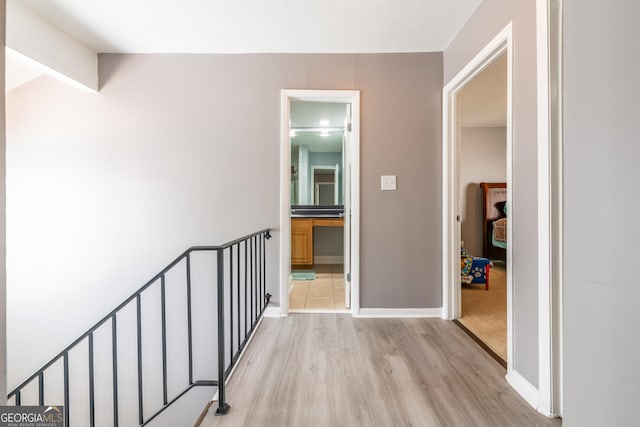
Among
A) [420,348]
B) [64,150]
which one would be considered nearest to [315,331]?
[420,348]

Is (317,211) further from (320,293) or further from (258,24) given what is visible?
(258,24)

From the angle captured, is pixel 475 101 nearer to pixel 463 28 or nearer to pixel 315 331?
pixel 463 28

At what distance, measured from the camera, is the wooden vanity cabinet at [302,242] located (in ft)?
12.8

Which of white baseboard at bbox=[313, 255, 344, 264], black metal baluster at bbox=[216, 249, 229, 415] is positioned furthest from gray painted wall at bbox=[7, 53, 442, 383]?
white baseboard at bbox=[313, 255, 344, 264]

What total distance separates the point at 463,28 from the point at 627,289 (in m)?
2.06

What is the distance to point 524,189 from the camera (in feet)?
4.22

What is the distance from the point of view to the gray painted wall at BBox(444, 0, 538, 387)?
1221mm

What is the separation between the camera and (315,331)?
1949 millimetres

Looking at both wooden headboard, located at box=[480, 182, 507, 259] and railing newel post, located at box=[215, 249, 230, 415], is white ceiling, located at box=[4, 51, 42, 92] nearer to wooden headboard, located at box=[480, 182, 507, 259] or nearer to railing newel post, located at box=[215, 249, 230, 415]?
railing newel post, located at box=[215, 249, 230, 415]

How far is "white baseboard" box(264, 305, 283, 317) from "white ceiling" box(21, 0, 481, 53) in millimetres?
2174

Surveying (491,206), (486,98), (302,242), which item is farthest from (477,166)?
(302,242)

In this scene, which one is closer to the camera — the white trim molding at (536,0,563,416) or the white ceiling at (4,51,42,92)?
the white trim molding at (536,0,563,416)

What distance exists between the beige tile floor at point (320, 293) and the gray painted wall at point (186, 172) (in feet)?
1.41

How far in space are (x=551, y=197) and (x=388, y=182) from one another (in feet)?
3.93
